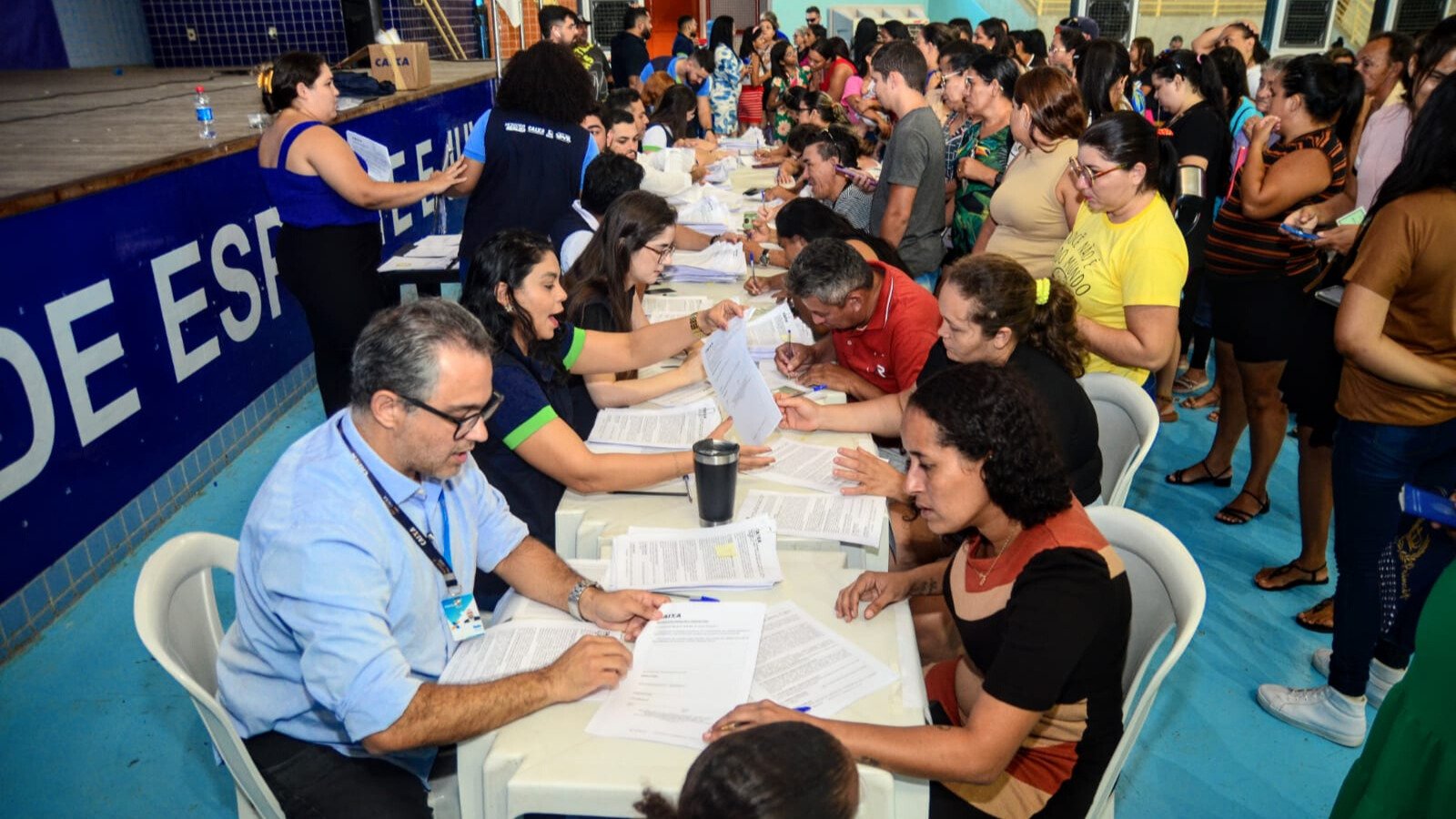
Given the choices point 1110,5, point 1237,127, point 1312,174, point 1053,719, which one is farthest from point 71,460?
point 1110,5

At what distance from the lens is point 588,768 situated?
1294 mm

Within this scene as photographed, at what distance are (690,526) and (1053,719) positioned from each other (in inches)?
30.8

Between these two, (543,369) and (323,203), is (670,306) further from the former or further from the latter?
(323,203)

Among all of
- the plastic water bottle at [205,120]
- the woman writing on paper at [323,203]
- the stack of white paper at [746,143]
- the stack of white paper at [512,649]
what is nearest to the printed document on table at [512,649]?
the stack of white paper at [512,649]

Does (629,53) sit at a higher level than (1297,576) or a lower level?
higher

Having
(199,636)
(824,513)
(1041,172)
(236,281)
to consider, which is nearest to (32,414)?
(236,281)

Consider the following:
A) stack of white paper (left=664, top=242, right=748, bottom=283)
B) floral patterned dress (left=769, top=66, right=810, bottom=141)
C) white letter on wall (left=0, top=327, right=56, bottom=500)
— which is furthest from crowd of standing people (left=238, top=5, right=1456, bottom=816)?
floral patterned dress (left=769, top=66, right=810, bottom=141)

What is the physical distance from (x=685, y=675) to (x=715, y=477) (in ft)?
1.54

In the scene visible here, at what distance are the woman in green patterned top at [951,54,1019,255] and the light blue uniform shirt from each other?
307 cm

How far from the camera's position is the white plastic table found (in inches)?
50.1

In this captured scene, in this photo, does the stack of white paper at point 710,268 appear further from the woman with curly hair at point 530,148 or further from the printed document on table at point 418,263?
the printed document on table at point 418,263

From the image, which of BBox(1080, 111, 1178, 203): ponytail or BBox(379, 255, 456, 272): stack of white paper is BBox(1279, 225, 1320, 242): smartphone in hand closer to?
BBox(1080, 111, 1178, 203): ponytail

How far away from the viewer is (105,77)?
8289mm

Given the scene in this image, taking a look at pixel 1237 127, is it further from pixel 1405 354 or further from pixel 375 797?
pixel 375 797
